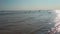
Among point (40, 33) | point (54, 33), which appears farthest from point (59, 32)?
point (40, 33)

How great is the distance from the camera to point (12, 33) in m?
11.5

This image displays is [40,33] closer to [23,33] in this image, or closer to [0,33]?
[23,33]

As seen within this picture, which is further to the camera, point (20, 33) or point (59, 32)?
point (20, 33)

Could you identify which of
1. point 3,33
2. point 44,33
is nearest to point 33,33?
point 44,33

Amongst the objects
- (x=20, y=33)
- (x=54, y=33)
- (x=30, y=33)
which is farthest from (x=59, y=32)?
(x=20, y=33)

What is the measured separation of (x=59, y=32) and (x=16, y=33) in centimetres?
369

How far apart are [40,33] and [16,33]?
2.14 m

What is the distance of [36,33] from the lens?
10945mm

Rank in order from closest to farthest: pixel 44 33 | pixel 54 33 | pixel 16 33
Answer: pixel 54 33, pixel 44 33, pixel 16 33

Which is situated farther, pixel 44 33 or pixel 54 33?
pixel 44 33

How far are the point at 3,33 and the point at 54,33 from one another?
15.0ft

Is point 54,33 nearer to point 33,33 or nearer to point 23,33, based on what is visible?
point 33,33

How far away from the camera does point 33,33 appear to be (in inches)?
431

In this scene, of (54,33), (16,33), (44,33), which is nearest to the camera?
(54,33)
